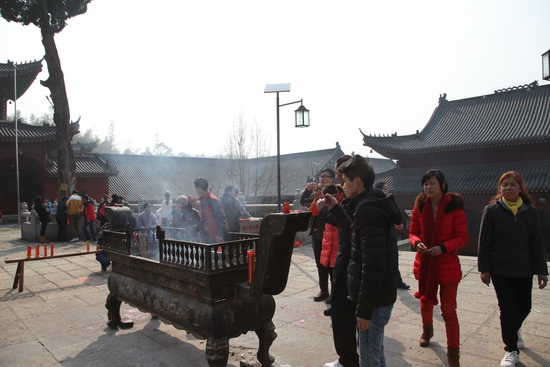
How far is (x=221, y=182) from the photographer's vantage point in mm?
34812

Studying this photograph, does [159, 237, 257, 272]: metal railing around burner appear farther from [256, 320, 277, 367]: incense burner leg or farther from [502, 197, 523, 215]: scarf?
[502, 197, 523, 215]: scarf

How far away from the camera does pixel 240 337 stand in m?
4.06

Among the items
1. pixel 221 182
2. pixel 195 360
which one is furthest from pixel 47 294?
pixel 221 182

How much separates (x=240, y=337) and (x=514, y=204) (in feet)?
9.79

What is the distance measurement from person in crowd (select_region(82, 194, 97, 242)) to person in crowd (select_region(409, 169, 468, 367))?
457 inches

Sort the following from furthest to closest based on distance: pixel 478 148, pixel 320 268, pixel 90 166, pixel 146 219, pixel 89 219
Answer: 1. pixel 90 166
2. pixel 478 148
3. pixel 89 219
4. pixel 146 219
5. pixel 320 268

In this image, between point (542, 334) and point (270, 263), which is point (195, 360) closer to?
point (270, 263)

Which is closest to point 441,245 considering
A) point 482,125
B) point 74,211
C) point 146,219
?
point 146,219

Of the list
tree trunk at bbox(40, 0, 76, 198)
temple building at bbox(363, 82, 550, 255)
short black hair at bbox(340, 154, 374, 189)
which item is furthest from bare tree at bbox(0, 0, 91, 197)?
short black hair at bbox(340, 154, 374, 189)

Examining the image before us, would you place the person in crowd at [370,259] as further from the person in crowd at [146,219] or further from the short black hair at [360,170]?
the person in crowd at [146,219]

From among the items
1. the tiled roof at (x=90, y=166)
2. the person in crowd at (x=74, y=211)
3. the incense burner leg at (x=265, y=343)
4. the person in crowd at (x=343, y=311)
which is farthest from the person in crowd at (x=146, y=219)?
the tiled roof at (x=90, y=166)

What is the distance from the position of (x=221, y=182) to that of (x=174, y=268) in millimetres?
31795

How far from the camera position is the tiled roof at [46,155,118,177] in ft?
79.0

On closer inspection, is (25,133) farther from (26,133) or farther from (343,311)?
(343,311)
